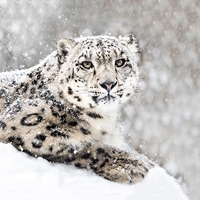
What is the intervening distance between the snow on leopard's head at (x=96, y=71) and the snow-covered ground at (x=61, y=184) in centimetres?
68

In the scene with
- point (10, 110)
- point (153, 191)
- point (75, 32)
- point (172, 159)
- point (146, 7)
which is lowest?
point (153, 191)

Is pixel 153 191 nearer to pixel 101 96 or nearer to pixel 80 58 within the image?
pixel 101 96

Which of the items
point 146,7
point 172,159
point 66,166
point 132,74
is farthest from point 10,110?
point 146,7

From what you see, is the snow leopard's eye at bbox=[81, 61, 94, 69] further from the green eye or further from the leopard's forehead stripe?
the green eye

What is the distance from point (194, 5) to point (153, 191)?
10345mm

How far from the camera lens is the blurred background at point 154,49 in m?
12.8

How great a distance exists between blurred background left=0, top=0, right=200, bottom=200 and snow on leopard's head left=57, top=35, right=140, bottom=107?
7.11 m

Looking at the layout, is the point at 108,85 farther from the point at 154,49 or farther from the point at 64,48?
the point at 154,49

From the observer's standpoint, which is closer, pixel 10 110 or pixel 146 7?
pixel 10 110

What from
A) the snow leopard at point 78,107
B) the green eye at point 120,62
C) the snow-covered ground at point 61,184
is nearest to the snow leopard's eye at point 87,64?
the snow leopard at point 78,107

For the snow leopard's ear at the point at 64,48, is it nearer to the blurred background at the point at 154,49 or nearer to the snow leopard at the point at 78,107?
the snow leopard at the point at 78,107

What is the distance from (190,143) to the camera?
13453 mm

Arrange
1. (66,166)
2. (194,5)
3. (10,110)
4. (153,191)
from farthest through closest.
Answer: (194,5) → (10,110) → (66,166) → (153,191)

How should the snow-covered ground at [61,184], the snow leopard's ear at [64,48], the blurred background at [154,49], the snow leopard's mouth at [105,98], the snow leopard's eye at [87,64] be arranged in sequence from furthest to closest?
the blurred background at [154,49]
the snow leopard's ear at [64,48]
the snow leopard's eye at [87,64]
the snow leopard's mouth at [105,98]
the snow-covered ground at [61,184]
